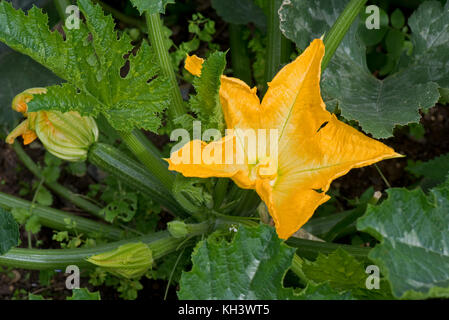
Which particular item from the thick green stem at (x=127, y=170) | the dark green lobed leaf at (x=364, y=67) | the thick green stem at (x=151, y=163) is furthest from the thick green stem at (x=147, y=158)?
the dark green lobed leaf at (x=364, y=67)

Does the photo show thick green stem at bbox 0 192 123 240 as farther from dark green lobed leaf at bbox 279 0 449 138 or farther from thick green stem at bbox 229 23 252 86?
dark green lobed leaf at bbox 279 0 449 138

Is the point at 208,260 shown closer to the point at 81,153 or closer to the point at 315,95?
the point at 315,95

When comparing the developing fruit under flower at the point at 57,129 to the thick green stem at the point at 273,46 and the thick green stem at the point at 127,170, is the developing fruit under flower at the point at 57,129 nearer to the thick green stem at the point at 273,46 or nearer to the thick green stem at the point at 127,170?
the thick green stem at the point at 127,170

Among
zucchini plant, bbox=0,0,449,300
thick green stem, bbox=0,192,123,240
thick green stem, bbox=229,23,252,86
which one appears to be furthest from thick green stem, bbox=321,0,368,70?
thick green stem, bbox=0,192,123,240

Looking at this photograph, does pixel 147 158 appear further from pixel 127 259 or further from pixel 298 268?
pixel 298 268

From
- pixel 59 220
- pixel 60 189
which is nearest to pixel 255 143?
pixel 59 220

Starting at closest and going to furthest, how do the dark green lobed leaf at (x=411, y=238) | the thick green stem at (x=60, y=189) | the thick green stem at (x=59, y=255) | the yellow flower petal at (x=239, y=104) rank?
the dark green lobed leaf at (x=411, y=238) < the yellow flower petal at (x=239, y=104) < the thick green stem at (x=59, y=255) < the thick green stem at (x=60, y=189)
